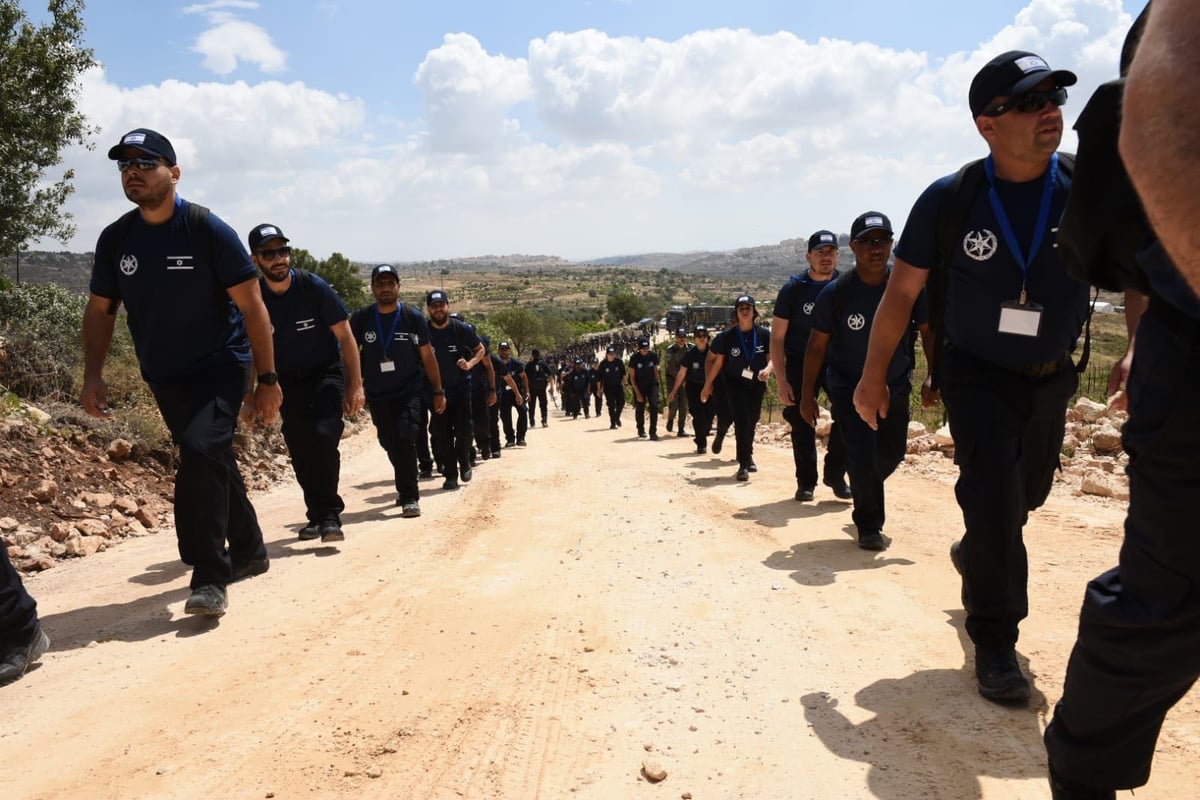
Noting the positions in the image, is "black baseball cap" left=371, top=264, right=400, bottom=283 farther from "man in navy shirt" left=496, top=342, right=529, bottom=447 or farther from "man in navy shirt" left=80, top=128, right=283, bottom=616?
"man in navy shirt" left=496, top=342, right=529, bottom=447

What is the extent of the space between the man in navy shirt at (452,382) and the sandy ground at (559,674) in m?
3.32

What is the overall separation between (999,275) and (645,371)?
13.7m

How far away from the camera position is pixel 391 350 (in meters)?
7.31

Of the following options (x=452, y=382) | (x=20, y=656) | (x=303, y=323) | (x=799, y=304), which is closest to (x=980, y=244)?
(x=799, y=304)

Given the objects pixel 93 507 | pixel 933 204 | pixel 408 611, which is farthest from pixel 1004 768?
pixel 93 507

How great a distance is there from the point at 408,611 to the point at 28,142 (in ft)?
55.6

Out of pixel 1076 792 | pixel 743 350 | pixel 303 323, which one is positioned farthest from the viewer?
pixel 743 350

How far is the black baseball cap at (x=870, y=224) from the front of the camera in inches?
205

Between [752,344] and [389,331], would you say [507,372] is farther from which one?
[389,331]

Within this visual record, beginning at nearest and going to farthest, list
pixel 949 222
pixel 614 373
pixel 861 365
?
pixel 949 222 → pixel 861 365 → pixel 614 373

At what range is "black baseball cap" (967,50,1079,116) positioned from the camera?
2854 millimetres

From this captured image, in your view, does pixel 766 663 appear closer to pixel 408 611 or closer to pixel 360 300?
pixel 408 611

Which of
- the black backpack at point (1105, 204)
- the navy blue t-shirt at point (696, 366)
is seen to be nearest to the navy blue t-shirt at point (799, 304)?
the black backpack at point (1105, 204)

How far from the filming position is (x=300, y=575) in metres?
4.89
